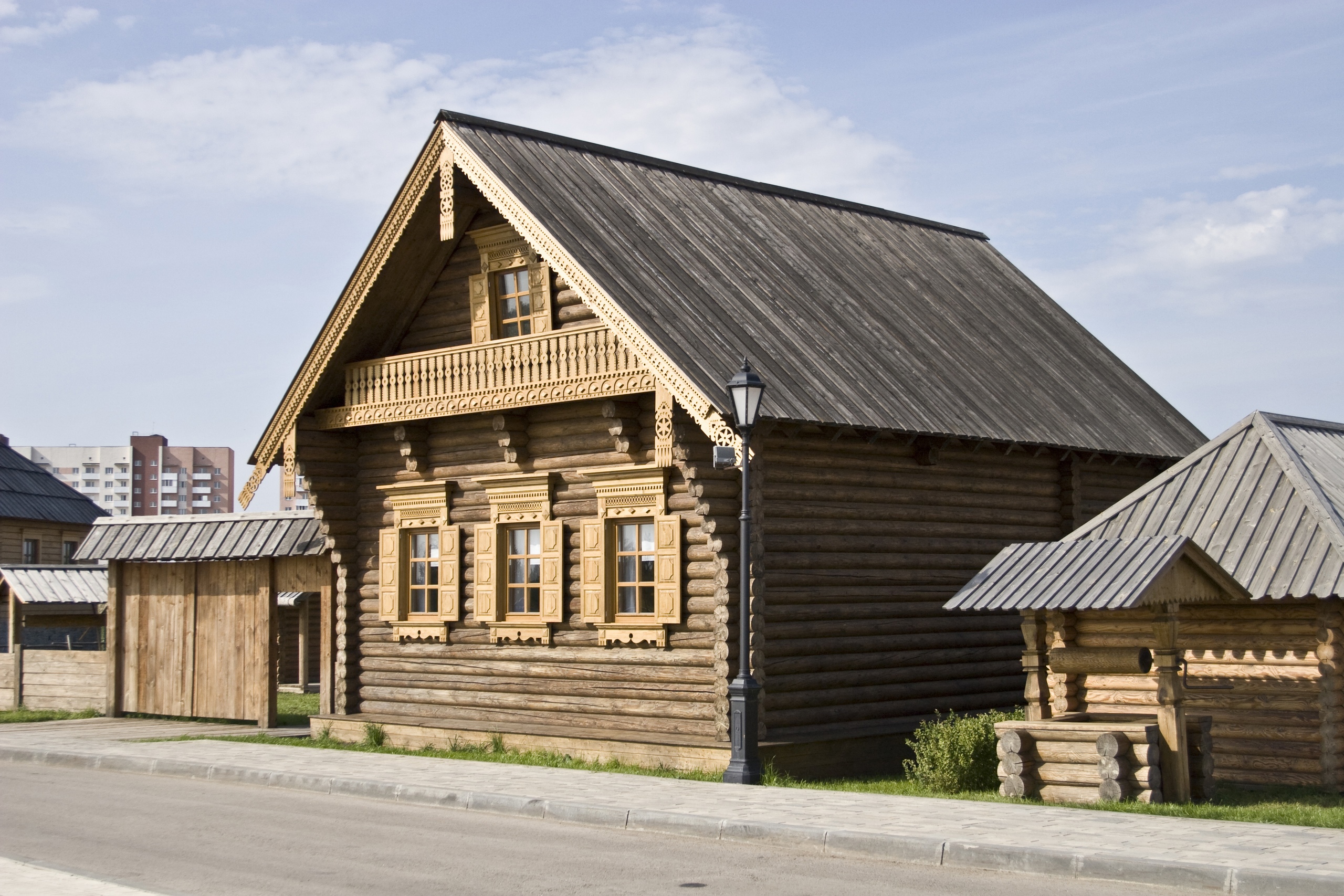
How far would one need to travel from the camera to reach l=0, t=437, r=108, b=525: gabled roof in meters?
46.2

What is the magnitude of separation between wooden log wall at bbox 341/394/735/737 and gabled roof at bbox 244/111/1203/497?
4.29ft

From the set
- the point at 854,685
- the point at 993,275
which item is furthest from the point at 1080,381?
the point at 854,685

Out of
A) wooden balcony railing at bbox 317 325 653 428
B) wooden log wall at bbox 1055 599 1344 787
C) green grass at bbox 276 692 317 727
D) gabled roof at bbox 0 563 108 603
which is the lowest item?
green grass at bbox 276 692 317 727

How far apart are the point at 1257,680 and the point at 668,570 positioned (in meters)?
6.49

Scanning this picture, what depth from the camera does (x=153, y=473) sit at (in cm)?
19025

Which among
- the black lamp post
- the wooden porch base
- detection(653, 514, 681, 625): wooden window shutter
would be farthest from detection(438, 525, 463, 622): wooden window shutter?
the black lamp post

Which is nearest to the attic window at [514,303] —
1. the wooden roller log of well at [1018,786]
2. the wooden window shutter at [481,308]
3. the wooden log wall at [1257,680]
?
the wooden window shutter at [481,308]

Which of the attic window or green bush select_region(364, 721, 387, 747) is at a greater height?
the attic window

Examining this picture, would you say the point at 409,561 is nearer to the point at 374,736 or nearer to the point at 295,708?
the point at 374,736

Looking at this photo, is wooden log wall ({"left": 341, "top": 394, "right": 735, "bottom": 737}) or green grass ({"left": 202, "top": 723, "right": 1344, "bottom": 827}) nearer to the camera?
green grass ({"left": 202, "top": 723, "right": 1344, "bottom": 827})

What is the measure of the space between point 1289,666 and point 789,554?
5.43 m

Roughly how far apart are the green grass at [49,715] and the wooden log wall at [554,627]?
6258mm

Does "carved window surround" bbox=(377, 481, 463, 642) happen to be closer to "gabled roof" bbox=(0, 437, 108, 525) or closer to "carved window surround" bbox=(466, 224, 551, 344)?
"carved window surround" bbox=(466, 224, 551, 344)

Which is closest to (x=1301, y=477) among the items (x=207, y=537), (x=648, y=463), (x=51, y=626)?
(x=648, y=463)
